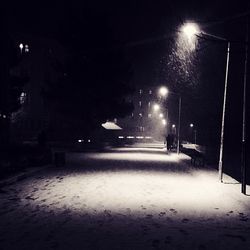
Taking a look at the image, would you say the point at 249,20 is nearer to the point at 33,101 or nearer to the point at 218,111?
the point at 218,111

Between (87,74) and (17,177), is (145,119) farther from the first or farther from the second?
(17,177)

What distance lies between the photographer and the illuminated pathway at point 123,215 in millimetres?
8680

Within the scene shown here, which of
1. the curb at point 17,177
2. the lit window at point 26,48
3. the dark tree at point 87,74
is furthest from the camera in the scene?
the lit window at point 26,48

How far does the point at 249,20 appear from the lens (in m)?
18.9

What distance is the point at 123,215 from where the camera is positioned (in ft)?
38.1

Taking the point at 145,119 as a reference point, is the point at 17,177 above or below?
below

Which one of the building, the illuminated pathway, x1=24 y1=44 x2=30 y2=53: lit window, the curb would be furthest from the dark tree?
the building

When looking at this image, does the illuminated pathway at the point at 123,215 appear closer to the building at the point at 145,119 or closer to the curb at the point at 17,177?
the curb at the point at 17,177

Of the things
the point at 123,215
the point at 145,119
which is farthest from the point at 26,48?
the point at 145,119

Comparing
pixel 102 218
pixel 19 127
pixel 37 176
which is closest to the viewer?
pixel 102 218

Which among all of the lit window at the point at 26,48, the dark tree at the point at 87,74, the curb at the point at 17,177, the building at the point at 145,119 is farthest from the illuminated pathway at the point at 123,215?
the building at the point at 145,119

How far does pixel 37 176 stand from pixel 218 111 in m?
41.0

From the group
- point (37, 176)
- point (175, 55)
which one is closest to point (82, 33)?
point (175, 55)

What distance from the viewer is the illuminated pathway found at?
868cm
